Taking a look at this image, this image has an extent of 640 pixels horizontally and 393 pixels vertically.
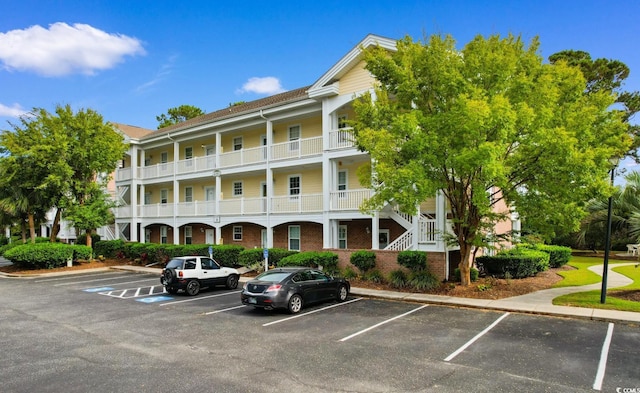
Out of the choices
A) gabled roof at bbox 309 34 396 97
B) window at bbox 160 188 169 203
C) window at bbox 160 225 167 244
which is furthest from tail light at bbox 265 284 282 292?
window at bbox 160 188 169 203

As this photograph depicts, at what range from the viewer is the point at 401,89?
15.5 metres

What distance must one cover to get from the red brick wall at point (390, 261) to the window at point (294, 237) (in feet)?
16.7

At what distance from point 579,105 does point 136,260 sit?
28619 millimetres

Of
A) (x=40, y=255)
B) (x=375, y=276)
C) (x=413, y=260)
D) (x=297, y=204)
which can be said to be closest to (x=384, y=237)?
(x=375, y=276)

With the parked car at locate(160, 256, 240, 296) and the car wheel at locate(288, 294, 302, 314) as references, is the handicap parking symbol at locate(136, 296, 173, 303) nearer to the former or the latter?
the parked car at locate(160, 256, 240, 296)

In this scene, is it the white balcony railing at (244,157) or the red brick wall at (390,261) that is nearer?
the red brick wall at (390,261)

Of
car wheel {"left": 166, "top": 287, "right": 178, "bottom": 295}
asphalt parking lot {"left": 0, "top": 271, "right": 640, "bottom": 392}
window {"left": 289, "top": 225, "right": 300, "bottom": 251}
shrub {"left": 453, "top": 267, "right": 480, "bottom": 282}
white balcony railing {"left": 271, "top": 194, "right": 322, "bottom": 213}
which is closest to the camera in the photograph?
asphalt parking lot {"left": 0, "top": 271, "right": 640, "bottom": 392}

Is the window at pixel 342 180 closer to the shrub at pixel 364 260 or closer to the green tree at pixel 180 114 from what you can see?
the shrub at pixel 364 260

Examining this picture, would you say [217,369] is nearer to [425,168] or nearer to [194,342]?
[194,342]

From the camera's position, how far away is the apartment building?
851 inches

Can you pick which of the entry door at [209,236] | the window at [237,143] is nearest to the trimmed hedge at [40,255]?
the entry door at [209,236]

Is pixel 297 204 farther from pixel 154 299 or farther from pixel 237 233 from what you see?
pixel 154 299

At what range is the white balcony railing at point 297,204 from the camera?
23234 mm

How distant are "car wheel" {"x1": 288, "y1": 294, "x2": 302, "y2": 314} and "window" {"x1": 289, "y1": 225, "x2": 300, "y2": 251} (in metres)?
12.2
